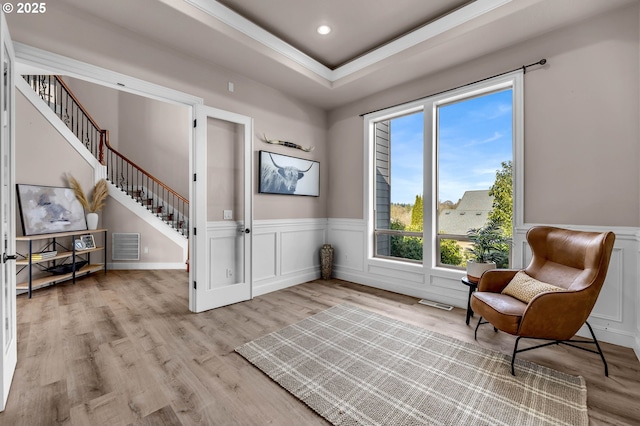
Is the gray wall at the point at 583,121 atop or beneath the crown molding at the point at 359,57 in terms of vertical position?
beneath

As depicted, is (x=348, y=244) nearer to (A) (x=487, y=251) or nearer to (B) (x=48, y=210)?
(A) (x=487, y=251)

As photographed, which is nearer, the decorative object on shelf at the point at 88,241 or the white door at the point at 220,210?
the white door at the point at 220,210

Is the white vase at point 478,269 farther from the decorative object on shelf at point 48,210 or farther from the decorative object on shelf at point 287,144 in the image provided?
the decorative object on shelf at point 48,210

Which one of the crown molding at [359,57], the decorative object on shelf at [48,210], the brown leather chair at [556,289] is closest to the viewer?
the brown leather chair at [556,289]

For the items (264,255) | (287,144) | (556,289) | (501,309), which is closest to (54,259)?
(264,255)

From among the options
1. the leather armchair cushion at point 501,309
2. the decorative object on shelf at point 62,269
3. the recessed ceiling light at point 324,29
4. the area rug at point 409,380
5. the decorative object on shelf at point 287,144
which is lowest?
the area rug at point 409,380

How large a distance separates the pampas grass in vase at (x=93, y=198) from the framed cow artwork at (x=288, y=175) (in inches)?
140

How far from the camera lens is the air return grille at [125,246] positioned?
5.58m

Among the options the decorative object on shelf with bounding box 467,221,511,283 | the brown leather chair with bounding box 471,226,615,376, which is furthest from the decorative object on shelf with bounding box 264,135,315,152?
the brown leather chair with bounding box 471,226,615,376

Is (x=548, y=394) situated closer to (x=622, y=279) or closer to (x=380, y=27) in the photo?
(x=622, y=279)

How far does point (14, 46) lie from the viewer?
2.18 m

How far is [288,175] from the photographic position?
423 cm

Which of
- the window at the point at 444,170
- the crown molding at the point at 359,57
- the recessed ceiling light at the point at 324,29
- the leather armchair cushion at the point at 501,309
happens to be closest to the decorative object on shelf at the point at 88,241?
the crown molding at the point at 359,57

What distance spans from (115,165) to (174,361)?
20.7 ft
